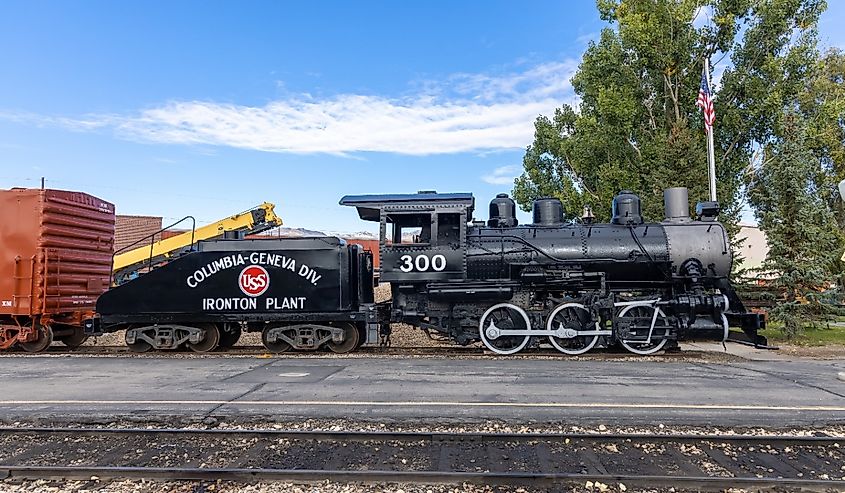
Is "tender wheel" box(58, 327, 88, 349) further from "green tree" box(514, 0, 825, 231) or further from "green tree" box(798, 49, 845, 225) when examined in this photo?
"green tree" box(798, 49, 845, 225)

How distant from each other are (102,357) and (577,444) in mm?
9457

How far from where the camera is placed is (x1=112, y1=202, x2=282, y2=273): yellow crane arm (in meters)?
22.8

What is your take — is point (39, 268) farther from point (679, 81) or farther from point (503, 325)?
point (679, 81)

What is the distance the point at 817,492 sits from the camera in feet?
14.4

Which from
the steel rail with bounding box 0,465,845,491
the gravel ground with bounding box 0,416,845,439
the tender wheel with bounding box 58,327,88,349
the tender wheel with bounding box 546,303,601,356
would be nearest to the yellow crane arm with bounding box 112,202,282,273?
the tender wheel with bounding box 58,327,88,349

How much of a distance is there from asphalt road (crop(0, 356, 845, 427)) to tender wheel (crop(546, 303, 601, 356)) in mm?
719

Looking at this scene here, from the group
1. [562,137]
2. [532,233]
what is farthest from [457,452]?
[562,137]

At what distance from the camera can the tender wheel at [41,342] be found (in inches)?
472

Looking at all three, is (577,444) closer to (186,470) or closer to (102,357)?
(186,470)

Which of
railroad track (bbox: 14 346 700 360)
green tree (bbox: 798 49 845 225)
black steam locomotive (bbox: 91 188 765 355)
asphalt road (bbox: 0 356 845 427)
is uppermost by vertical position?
green tree (bbox: 798 49 845 225)

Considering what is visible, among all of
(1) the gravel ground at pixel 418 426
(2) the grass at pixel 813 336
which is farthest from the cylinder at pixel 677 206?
(1) the gravel ground at pixel 418 426

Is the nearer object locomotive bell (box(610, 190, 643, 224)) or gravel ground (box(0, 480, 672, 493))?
gravel ground (box(0, 480, 672, 493))

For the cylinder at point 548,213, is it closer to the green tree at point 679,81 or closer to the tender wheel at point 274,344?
the tender wheel at point 274,344

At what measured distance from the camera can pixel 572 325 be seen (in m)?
10.8
